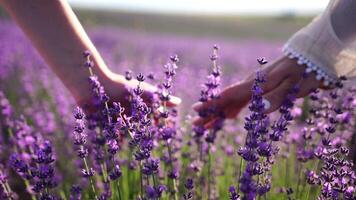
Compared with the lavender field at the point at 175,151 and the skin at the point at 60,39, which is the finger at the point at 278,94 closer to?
the lavender field at the point at 175,151

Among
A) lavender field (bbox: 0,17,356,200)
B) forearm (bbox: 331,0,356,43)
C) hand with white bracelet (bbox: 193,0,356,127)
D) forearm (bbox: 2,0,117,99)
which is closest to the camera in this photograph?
lavender field (bbox: 0,17,356,200)

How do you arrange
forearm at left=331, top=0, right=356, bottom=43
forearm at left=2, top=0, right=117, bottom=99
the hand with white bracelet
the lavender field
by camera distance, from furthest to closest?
the hand with white bracelet < forearm at left=331, top=0, right=356, bottom=43 < forearm at left=2, top=0, right=117, bottom=99 < the lavender field

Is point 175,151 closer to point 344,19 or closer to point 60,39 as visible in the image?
point 60,39

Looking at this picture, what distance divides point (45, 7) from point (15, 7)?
121 millimetres

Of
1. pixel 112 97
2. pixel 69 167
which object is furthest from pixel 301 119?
pixel 112 97

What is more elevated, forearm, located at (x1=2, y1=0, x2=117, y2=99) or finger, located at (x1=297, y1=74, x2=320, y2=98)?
forearm, located at (x1=2, y1=0, x2=117, y2=99)

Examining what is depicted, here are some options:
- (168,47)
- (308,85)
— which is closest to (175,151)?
(308,85)

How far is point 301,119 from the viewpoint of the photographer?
5004 mm

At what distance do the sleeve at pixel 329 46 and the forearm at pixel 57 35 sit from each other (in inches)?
38.0

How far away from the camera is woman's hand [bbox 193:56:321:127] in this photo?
2.43 metres

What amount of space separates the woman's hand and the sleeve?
0.16ft

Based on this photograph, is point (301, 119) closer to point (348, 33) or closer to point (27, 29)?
point (348, 33)

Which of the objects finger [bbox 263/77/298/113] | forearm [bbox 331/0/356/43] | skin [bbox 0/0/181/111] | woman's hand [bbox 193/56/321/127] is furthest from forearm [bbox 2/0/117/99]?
forearm [bbox 331/0/356/43]

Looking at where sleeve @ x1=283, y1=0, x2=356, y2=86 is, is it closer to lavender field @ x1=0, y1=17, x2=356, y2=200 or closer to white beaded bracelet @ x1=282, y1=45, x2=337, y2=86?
white beaded bracelet @ x1=282, y1=45, x2=337, y2=86
